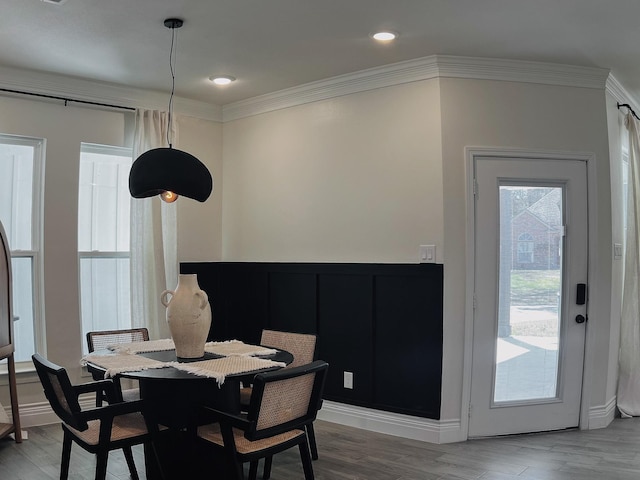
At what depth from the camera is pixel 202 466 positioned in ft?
10.6

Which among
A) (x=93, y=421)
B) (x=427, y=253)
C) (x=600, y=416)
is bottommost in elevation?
(x=600, y=416)

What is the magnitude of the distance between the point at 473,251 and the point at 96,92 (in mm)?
3174

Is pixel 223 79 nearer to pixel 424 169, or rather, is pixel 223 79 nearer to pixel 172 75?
pixel 172 75

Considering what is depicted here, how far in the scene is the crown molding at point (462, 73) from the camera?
4.31m

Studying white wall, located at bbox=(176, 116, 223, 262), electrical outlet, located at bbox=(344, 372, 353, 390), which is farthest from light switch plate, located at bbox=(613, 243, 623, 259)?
white wall, located at bbox=(176, 116, 223, 262)

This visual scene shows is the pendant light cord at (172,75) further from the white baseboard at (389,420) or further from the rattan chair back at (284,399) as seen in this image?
the white baseboard at (389,420)

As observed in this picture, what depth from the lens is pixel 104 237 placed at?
5113 mm

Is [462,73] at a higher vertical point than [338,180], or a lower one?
higher

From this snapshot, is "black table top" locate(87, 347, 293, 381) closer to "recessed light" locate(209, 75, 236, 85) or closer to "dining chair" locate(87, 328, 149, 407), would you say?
"dining chair" locate(87, 328, 149, 407)

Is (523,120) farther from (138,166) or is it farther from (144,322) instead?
(144,322)

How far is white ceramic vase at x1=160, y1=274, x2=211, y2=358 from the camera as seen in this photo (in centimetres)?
332

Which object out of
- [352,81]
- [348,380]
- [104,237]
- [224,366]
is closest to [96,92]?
[104,237]

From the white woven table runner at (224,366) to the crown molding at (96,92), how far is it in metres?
2.70

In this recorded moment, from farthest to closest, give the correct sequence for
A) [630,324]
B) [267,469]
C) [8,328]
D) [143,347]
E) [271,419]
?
[630,324] → [8,328] → [143,347] → [267,469] → [271,419]
